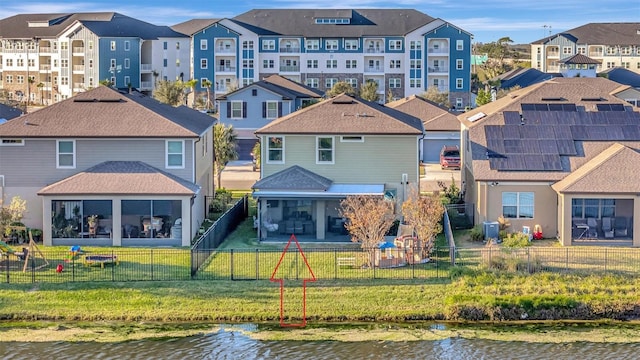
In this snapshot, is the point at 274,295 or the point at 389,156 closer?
the point at 274,295

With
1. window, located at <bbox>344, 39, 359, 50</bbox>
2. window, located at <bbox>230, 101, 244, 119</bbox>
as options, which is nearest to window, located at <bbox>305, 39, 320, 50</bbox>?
window, located at <bbox>344, 39, 359, 50</bbox>

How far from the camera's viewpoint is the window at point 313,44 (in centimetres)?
10062

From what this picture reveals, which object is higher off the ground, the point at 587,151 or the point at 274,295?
the point at 587,151

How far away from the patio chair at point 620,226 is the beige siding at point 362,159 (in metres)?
7.87

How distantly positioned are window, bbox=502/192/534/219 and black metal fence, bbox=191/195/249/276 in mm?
10513

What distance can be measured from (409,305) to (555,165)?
39.0ft

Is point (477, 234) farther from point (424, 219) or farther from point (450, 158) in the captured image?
point (450, 158)

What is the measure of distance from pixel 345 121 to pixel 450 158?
65.3 ft

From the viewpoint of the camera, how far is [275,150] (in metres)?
41.6

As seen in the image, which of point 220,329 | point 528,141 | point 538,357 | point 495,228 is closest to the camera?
point 538,357

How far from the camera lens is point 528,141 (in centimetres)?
4056

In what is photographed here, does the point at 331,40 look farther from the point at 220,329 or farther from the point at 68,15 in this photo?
the point at 220,329

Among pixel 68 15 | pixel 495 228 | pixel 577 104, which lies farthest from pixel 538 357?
pixel 68 15

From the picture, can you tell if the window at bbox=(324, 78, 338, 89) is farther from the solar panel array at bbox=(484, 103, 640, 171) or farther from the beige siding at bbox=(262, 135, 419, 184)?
the beige siding at bbox=(262, 135, 419, 184)
